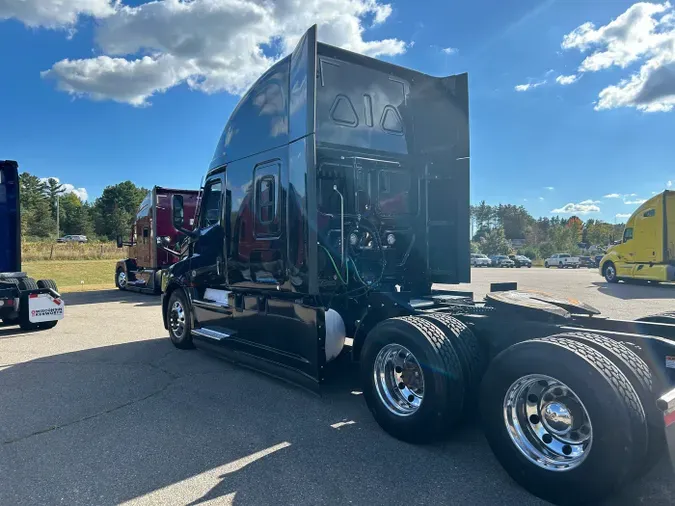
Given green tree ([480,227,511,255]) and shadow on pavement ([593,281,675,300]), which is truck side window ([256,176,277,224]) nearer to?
shadow on pavement ([593,281,675,300])

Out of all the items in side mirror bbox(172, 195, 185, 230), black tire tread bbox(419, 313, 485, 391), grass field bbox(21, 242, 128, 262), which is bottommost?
black tire tread bbox(419, 313, 485, 391)

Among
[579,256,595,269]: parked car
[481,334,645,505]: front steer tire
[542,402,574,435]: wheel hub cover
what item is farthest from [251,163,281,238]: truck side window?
[579,256,595,269]: parked car

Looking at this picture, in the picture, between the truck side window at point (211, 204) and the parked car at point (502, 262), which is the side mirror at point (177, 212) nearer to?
the truck side window at point (211, 204)

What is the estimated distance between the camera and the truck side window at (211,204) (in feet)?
20.6

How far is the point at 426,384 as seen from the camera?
345 cm

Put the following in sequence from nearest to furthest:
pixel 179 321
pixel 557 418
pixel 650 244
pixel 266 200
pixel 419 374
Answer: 1. pixel 557 418
2. pixel 419 374
3. pixel 266 200
4. pixel 179 321
5. pixel 650 244

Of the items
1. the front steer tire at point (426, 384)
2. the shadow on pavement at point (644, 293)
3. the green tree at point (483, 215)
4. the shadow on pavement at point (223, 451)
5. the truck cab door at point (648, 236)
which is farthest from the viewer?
the green tree at point (483, 215)

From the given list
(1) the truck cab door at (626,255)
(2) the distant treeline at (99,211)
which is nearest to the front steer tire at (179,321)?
(1) the truck cab door at (626,255)

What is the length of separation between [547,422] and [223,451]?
2.35 metres

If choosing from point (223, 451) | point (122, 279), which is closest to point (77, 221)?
point (122, 279)

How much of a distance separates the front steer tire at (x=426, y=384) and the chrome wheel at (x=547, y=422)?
1.48 feet

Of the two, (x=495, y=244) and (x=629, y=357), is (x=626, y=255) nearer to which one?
(x=629, y=357)

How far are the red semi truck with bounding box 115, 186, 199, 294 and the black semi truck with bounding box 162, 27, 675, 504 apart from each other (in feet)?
26.0

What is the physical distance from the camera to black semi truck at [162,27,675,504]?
2721 mm
